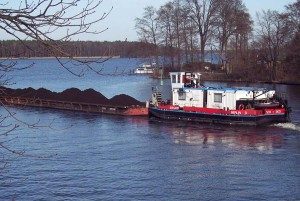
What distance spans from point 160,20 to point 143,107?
144 ft

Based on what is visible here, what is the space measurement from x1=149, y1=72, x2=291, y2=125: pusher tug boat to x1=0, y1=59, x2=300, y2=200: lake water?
3.01 feet

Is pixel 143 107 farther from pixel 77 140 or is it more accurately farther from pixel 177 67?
pixel 177 67

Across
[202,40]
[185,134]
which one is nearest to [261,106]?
[185,134]

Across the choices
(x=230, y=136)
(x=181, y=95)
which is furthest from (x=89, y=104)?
(x=230, y=136)

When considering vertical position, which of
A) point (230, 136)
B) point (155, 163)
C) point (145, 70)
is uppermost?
point (145, 70)

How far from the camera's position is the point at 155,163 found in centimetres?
2281

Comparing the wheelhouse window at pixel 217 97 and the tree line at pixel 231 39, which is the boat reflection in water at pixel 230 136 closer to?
the wheelhouse window at pixel 217 97

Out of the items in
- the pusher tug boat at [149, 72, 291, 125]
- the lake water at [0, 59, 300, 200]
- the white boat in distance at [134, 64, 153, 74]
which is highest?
the white boat in distance at [134, 64, 153, 74]

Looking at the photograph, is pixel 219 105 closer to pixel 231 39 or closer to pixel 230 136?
pixel 230 136

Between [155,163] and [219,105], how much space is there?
14.7m

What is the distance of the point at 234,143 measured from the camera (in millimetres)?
28078

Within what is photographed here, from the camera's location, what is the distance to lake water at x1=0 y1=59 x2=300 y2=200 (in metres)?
18.4

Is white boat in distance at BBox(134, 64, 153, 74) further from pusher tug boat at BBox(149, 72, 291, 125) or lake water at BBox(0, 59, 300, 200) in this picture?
lake water at BBox(0, 59, 300, 200)

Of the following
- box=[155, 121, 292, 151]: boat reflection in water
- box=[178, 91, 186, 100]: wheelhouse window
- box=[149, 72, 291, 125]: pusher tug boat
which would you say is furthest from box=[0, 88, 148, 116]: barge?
box=[155, 121, 292, 151]: boat reflection in water
